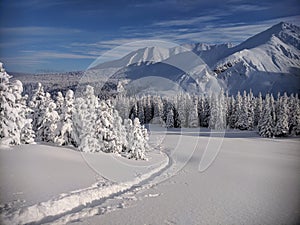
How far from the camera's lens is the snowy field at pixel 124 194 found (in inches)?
418

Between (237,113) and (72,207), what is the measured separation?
231ft

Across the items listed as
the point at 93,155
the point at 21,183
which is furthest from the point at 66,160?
the point at 21,183

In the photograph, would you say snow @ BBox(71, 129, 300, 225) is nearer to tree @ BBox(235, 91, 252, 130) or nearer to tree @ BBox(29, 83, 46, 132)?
tree @ BBox(29, 83, 46, 132)

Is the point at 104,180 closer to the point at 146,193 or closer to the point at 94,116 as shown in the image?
the point at 146,193

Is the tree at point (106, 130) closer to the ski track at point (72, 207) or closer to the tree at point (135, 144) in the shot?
the tree at point (135, 144)

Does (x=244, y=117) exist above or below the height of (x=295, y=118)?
below

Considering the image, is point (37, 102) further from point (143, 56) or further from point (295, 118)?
point (295, 118)

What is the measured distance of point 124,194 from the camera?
46.4ft

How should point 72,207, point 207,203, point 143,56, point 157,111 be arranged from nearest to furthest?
1. point 72,207
2. point 207,203
3. point 143,56
4. point 157,111

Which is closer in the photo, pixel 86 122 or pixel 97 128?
pixel 86 122

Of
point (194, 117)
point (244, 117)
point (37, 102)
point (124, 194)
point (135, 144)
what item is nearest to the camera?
point (124, 194)

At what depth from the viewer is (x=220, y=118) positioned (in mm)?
75000

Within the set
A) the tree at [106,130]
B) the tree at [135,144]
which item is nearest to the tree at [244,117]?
the tree at [135,144]

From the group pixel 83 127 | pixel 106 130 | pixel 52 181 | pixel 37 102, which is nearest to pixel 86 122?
pixel 83 127
